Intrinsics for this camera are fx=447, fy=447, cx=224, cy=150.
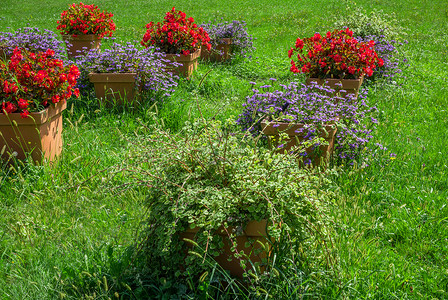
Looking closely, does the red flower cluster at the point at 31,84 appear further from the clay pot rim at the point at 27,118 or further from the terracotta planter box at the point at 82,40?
the terracotta planter box at the point at 82,40

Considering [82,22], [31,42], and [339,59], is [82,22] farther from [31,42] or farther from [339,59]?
[339,59]

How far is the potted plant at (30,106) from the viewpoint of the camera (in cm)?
403

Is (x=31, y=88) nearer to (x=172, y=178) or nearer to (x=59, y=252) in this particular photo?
(x=59, y=252)

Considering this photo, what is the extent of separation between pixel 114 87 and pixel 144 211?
2.61 m

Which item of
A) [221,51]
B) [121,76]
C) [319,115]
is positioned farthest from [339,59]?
[221,51]

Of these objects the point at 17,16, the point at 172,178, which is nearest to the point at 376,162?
the point at 172,178

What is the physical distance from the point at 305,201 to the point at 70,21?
23.3 feet

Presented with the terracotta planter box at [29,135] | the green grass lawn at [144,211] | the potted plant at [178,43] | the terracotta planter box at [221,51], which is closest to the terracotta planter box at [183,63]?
the potted plant at [178,43]

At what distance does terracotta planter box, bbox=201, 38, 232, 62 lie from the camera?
8875mm

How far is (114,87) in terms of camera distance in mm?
5594

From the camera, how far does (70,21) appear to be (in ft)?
27.1

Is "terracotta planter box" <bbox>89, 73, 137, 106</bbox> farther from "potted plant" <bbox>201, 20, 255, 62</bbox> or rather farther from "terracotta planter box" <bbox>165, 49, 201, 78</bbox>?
"potted plant" <bbox>201, 20, 255, 62</bbox>

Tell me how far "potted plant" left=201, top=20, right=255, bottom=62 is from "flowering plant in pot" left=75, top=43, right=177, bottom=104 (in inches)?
118

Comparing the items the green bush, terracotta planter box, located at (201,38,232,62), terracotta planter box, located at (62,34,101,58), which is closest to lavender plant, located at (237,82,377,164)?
the green bush
